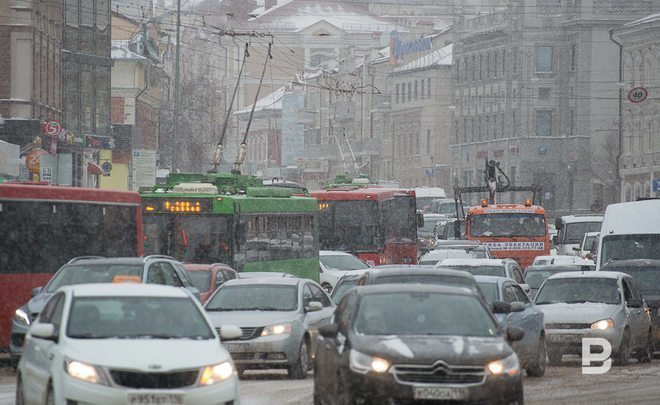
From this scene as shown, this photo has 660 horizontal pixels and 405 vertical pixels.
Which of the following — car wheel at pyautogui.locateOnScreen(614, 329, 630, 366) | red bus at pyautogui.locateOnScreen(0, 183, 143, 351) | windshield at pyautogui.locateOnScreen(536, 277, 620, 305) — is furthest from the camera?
windshield at pyautogui.locateOnScreen(536, 277, 620, 305)

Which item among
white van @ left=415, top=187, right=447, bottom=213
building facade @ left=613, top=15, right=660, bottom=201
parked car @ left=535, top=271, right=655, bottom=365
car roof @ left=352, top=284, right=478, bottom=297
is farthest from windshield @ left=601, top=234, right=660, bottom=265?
building facade @ left=613, top=15, right=660, bottom=201

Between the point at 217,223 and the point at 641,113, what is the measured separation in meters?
63.1

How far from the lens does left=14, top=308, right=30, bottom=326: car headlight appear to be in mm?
22750

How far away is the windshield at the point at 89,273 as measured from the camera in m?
23.0

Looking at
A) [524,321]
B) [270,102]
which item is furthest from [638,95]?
[270,102]

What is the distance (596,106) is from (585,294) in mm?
83888

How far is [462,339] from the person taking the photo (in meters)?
15.0

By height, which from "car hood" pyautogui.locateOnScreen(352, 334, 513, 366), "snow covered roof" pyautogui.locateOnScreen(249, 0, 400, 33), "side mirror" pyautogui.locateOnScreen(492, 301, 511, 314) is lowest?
"side mirror" pyautogui.locateOnScreen(492, 301, 511, 314)

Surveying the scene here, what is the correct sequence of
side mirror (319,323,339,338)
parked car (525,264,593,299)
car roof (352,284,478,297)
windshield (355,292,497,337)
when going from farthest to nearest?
parked car (525,264,593,299)
car roof (352,284,478,297)
side mirror (319,323,339,338)
windshield (355,292,497,337)

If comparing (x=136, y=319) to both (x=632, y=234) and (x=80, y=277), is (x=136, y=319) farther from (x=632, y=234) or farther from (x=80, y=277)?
(x=632, y=234)

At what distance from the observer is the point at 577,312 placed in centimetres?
2614

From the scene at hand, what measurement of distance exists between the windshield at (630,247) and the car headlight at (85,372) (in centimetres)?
2009

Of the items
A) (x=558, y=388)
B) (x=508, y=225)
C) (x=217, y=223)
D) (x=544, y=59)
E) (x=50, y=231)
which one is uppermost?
(x=544, y=59)

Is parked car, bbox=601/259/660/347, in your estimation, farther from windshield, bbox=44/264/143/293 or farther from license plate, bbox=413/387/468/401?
license plate, bbox=413/387/468/401
